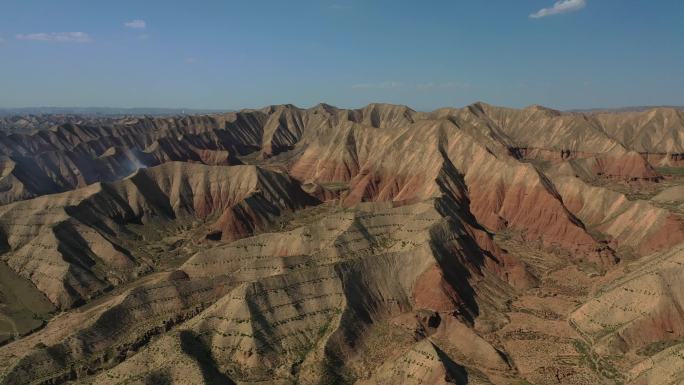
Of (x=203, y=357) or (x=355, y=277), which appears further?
(x=355, y=277)

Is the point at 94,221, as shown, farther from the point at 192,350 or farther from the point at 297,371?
the point at 297,371

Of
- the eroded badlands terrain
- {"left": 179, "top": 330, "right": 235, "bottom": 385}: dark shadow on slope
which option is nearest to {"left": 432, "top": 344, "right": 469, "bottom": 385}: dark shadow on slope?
the eroded badlands terrain

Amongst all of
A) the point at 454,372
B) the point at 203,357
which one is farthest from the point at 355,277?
the point at 203,357

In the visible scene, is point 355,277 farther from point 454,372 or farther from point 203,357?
point 203,357

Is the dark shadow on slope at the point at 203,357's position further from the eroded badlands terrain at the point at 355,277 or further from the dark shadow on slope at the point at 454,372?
the dark shadow on slope at the point at 454,372

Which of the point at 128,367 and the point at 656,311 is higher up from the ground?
the point at 128,367

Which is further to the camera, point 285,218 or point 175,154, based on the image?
point 175,154

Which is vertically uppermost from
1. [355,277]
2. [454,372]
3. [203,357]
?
[355,277]

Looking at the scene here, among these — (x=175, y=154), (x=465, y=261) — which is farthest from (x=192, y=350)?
(x=175, y=154)

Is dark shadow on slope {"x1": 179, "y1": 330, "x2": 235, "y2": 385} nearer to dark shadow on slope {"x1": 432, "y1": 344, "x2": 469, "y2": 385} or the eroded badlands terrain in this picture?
the eroded badlands terrain

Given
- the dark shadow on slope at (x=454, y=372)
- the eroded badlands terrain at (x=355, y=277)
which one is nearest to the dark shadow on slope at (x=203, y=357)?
the eroded badlands terrain at (x=355, y=277)
